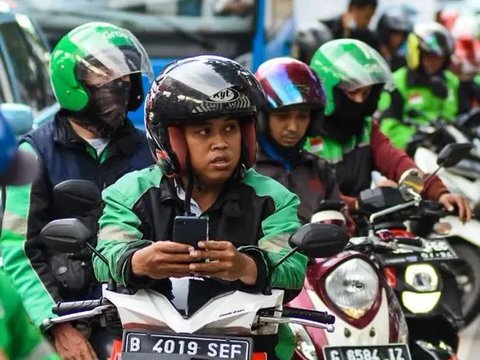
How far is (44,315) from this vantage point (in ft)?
18.3

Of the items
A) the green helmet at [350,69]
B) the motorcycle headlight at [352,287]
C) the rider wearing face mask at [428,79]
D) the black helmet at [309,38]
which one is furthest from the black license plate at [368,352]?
the black helmet at [309,38]

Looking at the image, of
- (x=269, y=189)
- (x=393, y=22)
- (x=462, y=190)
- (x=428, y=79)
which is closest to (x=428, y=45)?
(x=428, y=79)

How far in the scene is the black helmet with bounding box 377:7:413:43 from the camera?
15.8 m

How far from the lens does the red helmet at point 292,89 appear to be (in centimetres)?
680

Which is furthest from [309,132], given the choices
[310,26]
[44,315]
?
[310,26]

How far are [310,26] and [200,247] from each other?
10620 mm

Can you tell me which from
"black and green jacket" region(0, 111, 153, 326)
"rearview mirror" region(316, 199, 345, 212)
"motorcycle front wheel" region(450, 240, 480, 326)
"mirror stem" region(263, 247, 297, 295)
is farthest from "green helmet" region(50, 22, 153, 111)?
"motorcycle front wheel" region(450, 240, 480, 326)

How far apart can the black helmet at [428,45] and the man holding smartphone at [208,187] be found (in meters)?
7.55

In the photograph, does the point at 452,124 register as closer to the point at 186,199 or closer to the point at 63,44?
the point at 63,44

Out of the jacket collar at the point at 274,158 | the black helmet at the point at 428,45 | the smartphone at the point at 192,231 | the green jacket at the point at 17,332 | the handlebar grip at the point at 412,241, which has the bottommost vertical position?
the handlebar grip at the point at 412,241

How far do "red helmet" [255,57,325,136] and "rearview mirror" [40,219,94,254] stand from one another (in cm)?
216

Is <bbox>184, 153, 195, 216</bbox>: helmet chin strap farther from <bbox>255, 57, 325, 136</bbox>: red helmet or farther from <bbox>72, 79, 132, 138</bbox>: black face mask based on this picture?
<bbox>255, 57, 325, 136</bbox>: red helmet

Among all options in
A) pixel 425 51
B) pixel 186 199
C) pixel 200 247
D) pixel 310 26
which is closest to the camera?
pixel 200 247

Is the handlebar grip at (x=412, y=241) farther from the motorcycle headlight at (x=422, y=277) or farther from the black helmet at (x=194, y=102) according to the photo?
the black helmet at (x=194, y=102)
